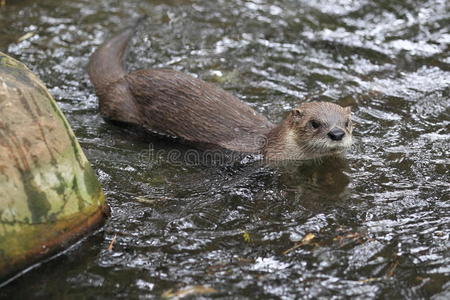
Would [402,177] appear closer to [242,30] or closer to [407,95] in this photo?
[407,95]

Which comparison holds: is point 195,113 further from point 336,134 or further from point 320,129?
point 336,134

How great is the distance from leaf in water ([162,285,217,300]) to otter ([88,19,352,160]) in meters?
1.57

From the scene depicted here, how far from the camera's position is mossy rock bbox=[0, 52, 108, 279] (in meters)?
2.88

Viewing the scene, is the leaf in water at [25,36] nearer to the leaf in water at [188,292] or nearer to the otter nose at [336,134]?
the otter nose at [336,134]

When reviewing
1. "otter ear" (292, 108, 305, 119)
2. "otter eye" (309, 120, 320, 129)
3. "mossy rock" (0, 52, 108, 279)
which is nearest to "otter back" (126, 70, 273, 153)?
"otter ear" (292, 108, 305, 119)

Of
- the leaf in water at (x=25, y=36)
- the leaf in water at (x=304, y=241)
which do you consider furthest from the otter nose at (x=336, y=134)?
the leaf in water at (x=25, y=36)

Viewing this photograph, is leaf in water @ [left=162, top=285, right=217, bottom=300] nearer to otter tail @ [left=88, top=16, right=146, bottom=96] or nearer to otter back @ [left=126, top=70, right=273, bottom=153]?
otter back @ [left=126, top=70, right=273, bottom=153]

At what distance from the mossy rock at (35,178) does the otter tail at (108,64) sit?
1.72 m

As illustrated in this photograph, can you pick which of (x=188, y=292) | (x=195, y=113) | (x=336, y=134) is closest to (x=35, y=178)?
(x=188, y=292)

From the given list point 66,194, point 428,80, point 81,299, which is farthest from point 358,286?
point 428,80

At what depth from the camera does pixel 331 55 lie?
580cm

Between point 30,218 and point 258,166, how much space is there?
1.87 metres

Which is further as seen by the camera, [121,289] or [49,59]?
[49,59]

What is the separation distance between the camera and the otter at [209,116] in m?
4.17
